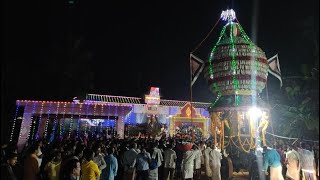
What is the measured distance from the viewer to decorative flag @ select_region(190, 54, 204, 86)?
9469 mm

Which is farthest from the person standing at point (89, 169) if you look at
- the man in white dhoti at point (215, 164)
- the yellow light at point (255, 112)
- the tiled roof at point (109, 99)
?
the tiled roof at point (109, 99)

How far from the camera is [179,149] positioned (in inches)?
383

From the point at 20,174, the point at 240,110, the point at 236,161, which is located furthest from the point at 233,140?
the point at 20,174

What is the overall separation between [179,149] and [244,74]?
3.68 metres

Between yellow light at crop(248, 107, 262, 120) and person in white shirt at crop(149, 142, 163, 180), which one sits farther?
yellow light at crop(248, 107, 262, 120)

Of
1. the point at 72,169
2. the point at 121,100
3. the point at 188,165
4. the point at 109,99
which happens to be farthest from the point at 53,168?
the point at 121,100

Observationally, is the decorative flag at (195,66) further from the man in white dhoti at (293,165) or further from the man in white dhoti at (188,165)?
the man in white dhoti at (293,165)

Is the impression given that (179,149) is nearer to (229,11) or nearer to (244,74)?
(244,74)

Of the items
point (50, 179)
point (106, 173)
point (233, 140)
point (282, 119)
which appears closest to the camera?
point (50, 179)

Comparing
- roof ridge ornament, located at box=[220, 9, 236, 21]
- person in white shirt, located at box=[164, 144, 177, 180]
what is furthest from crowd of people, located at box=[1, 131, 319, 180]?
roof ridge ornament, located at box=[220, 9, 236, 21]

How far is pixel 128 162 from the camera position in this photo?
768 cm

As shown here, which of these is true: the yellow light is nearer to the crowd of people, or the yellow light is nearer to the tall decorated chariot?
the tall decorated chariot

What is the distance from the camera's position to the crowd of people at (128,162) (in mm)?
5562

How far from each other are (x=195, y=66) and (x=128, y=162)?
4.21 metres
